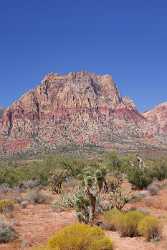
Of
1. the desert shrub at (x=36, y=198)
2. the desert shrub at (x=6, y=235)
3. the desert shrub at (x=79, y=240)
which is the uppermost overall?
the desert shrub at (x=36, y=198)

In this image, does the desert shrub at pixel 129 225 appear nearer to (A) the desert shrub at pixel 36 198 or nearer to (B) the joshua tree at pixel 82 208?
(B) the joshua tree at pixel 82 208

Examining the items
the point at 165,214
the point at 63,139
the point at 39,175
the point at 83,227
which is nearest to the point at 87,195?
the point at 165,214

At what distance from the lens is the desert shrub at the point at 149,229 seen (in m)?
19.5

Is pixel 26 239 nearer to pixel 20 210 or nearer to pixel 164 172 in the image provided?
pixel 20 210

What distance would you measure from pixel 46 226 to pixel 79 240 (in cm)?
1014

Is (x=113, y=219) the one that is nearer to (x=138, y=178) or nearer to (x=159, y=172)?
(x=138, y=178)

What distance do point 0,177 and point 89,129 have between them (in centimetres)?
14051

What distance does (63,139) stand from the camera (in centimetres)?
17850

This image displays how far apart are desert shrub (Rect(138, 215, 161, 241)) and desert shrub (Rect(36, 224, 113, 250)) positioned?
4.94 meters

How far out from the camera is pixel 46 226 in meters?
24.0

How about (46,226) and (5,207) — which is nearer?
(46,226)

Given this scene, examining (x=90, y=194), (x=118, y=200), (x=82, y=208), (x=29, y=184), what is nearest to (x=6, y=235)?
Answer: (x=82, y=208)

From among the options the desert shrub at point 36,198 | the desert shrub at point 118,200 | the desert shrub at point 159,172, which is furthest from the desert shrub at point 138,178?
the desert shrub at point 118,200

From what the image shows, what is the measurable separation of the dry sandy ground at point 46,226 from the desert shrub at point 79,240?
10.6ft
